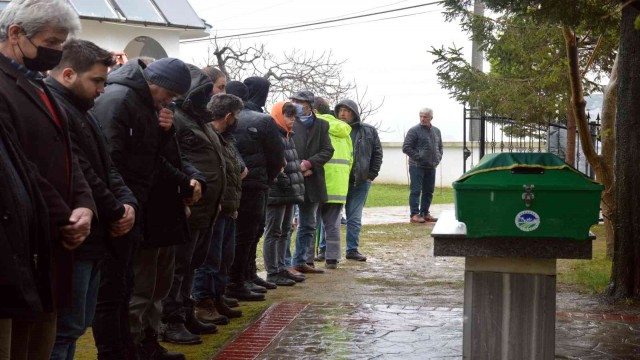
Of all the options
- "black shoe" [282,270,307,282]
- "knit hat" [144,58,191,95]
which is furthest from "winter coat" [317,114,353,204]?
"knit hat" [144,58,191,95]

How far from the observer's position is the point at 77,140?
4453mm

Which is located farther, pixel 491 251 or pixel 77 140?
pixel 491 251

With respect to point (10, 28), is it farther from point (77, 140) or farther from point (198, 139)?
point (198, 139)

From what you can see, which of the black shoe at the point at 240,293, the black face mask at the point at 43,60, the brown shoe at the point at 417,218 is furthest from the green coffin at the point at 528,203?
the brown shoe at the point at 417,218

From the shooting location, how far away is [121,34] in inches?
765

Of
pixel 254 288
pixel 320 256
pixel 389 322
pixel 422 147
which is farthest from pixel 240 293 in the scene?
pixel 422 147

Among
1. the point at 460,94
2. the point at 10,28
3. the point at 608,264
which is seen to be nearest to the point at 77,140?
the point at 10,28

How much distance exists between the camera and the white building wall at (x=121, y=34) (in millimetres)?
18781

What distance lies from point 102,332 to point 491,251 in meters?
2.13

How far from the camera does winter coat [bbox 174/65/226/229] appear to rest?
6.71 m

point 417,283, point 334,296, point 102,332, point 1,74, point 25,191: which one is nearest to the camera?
point 25,191

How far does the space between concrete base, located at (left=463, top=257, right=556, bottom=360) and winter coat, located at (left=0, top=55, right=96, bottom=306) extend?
2.36 metres

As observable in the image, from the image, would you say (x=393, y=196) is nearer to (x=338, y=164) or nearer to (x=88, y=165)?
(x=338, y=164)

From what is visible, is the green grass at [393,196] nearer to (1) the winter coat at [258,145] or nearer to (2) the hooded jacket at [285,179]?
(2) the hooded jacket at [285,179]
